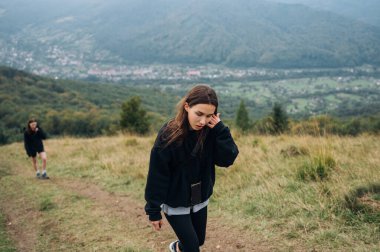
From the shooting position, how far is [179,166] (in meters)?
2.95

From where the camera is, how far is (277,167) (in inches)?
266

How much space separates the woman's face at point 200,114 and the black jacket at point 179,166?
0.14 metres

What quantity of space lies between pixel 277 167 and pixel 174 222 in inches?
164

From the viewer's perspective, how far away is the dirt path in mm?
4609

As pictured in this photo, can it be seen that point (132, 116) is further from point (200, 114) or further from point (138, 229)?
point (200, 114)

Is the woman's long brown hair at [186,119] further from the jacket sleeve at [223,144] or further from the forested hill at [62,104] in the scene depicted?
the forested hill at [62,104]

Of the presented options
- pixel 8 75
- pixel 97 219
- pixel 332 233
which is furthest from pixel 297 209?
pixel 8 75

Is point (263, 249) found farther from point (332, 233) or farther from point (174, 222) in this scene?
point (174, 222)

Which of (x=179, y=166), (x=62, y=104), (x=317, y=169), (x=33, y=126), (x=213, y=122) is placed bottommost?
(x=62, y=104)

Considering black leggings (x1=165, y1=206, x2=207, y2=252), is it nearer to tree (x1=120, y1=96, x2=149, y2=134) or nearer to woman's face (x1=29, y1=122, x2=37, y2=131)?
woman's face (x1=29, y1=122, x2=37, y2=131)

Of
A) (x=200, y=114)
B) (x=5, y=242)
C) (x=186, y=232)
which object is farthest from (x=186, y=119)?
(x=5, y=242)

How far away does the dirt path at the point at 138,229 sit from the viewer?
4.61 meters

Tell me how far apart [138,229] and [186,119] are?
3183 millimetres

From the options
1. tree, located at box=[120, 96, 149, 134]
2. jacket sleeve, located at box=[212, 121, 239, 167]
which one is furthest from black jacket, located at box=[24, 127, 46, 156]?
tree, located at box=[120, 96, 149, 134]
